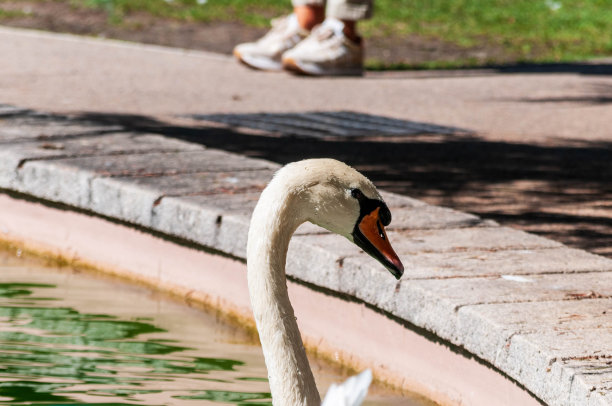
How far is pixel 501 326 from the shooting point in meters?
3.22

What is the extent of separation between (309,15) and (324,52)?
58cm

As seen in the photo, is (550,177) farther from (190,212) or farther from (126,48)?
(126,48)

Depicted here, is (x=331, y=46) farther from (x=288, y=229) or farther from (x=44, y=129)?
(x=288, y=229)

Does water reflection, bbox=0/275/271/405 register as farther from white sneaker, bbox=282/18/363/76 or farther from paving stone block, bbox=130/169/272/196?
white sneaker, bbox=282/18/363/76

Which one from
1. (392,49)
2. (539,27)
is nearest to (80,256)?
(392,49)

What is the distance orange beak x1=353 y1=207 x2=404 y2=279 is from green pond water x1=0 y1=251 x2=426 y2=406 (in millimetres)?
835

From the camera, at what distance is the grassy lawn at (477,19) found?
532 inches

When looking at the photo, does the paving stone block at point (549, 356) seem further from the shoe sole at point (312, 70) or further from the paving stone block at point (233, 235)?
the shoe sole at point (312, 70)

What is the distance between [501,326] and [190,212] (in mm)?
1450

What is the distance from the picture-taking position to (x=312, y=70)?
1016 cm

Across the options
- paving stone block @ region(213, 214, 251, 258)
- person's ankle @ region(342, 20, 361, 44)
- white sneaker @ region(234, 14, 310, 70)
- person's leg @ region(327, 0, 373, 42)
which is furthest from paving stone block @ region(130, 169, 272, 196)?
white sneaker @ region(234, 14, 310, 70)

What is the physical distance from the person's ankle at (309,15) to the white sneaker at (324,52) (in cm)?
27

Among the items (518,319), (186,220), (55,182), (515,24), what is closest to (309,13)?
(515,24)

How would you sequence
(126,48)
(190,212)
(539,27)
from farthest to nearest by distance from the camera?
1. (539,27)
2. (126,48)
3. (190,212)
